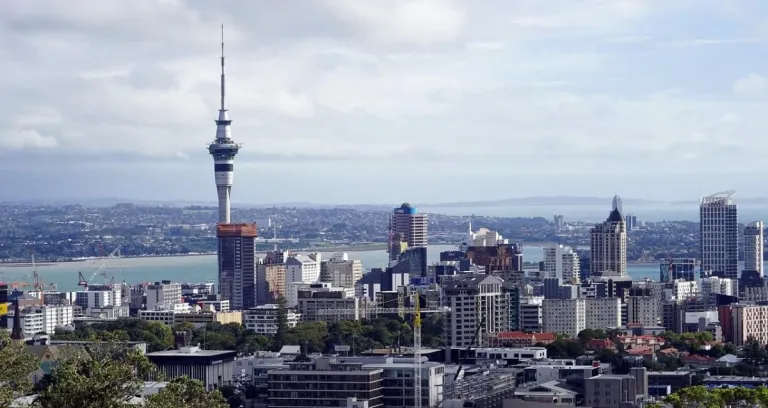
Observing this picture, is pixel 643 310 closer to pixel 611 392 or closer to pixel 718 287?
pixel 718 287

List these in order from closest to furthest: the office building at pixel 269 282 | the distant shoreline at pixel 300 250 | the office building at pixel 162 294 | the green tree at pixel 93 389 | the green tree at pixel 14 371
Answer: the green tree at pixel 93 389, the green tree at pixel 14 371, the office building at pixel 162 294, the office building at pixel 269 282, the distant shoreline at pixel 300 250

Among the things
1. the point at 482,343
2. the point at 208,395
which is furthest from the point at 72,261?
the point at 208,395

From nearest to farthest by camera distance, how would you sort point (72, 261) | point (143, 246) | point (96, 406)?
1. point (96, 406)
2. point (72, 261)
3. point (143, 246)

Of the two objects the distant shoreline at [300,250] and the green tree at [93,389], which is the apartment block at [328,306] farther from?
the distant shoreline at [300,250]

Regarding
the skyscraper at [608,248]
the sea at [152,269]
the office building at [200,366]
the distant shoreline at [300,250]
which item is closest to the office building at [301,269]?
the skyscraper at [608,248]

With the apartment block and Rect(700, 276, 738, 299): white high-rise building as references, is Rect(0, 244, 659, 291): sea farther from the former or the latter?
the apartment block

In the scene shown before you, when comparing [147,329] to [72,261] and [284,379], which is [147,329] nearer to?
[284,379]

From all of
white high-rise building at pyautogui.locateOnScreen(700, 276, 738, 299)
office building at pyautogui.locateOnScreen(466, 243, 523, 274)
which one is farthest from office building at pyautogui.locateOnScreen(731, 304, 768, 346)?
office building at pyautogui.locateOnScreen(466, 243, 523, 274)
